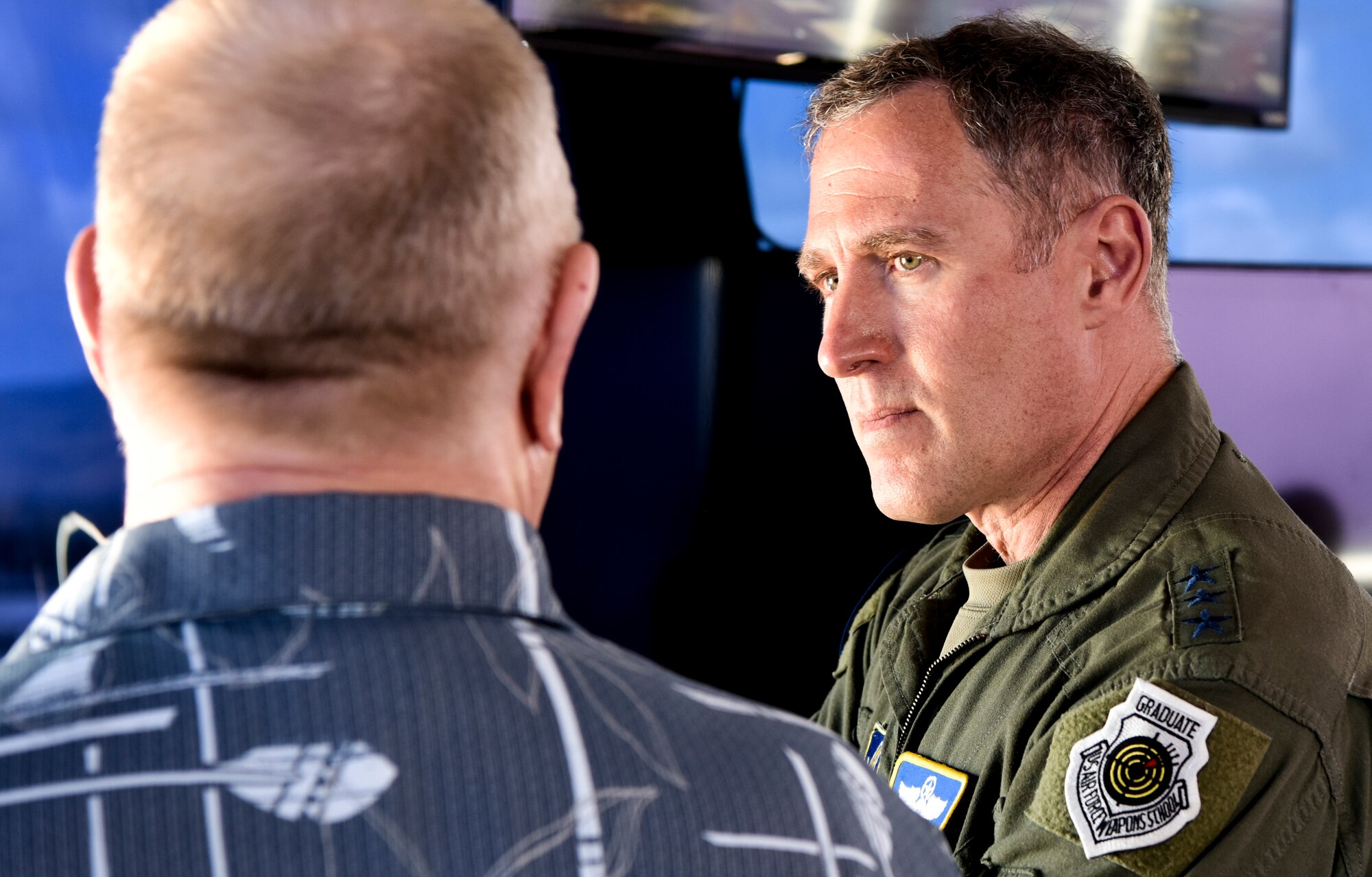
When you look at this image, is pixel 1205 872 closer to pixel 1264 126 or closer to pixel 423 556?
pixel 423 556

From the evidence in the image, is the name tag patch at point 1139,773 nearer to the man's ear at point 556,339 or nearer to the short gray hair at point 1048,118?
the short gray hair at point 1048,118

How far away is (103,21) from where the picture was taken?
128 cm

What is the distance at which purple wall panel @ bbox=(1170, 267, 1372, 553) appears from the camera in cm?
213

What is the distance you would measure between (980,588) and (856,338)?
30cm

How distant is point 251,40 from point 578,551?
125cm

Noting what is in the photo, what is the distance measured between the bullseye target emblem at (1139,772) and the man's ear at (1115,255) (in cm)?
47

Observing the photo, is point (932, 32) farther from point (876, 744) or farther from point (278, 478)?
point (278, 478)

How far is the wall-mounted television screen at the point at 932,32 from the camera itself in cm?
165

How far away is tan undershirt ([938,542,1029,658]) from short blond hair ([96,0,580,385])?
2.93 ft

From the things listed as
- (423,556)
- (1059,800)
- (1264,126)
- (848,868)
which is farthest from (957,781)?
(1264,126)

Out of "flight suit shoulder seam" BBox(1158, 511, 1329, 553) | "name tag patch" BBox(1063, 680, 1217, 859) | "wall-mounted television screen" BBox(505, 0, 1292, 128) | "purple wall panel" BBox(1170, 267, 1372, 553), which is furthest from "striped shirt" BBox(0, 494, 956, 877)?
"purple wall panel" BBox(1170, 267, 1372, 553)

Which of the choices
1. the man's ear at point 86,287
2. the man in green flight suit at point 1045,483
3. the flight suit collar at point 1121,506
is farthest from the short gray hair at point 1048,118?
the man's ear at point 86,287

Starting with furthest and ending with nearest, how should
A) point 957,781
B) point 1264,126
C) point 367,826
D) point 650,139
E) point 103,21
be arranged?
point 1264,126 → point 650,139 → point 103,21 → point 957,781 → point 367,826

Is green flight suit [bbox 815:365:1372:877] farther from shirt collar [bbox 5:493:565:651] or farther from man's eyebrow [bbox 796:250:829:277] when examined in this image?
shirt collar [bbox 5:493:565:651]
